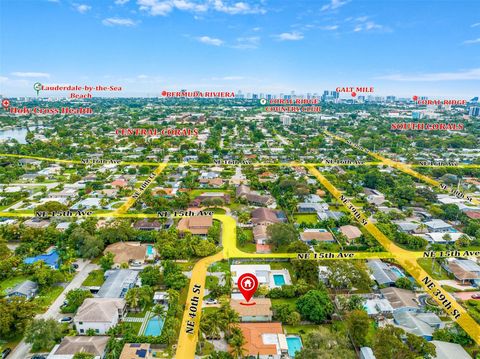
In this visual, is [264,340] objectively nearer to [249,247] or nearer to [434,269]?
[249,247]

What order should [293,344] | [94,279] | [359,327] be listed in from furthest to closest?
[94,279], [293,344], [359,327]

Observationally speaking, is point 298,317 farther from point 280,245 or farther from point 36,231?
point 36,231

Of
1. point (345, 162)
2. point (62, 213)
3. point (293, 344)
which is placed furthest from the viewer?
point (345, 162)

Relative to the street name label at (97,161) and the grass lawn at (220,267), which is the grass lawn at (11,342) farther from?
the street name label at (97,161)

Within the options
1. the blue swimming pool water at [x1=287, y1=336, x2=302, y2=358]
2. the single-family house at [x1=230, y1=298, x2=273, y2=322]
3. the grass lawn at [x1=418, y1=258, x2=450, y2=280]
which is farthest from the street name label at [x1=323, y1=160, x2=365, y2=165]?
the blue swimming pool water at [x1=287, y1=336, x2=302, y2=358]

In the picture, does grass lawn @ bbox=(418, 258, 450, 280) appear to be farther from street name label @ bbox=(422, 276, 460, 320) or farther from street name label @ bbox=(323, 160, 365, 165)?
street name label @ bbox=(323, 160, 365, 165)

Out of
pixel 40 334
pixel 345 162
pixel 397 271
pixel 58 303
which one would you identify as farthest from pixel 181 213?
pixel 345 162
